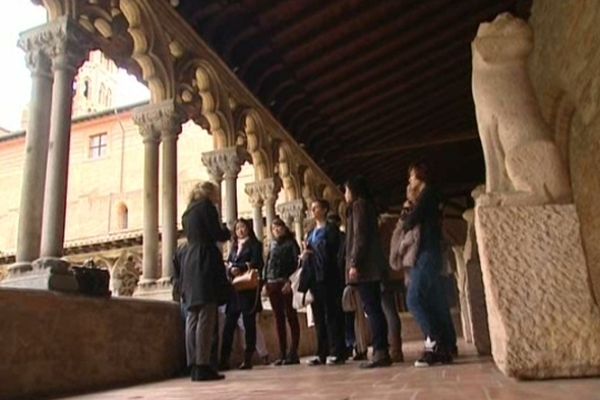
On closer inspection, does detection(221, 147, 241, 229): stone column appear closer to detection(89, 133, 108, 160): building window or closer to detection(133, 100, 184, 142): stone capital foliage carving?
detection(133, 100, 184, 142): stone capital foliage carving

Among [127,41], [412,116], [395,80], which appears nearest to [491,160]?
[127,41]

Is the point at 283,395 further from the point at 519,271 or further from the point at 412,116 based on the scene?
the point at 412,116

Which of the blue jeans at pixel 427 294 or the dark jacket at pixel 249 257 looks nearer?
the blue jeans at pixel 427 294

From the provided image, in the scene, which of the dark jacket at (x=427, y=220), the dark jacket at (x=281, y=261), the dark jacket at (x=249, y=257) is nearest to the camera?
the dark jacket at (x=427, y=220)

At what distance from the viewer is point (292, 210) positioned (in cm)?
834

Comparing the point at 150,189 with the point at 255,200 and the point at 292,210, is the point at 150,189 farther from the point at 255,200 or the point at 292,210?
the point at 292,210

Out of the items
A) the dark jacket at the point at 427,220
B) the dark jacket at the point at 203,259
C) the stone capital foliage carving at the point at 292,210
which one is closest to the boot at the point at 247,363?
the dark jacket at the point at 203,259

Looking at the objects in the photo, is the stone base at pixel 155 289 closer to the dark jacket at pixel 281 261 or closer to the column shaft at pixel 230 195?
the dark jacket at pixel 281 261

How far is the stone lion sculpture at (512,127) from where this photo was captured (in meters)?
2.48

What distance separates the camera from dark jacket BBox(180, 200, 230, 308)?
3.14m

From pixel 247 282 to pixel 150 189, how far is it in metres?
1.41

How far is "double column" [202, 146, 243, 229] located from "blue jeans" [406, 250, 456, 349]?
10.6 ft

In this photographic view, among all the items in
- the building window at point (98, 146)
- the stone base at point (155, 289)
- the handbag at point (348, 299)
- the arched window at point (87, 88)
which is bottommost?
the handbag at point (348, 299)

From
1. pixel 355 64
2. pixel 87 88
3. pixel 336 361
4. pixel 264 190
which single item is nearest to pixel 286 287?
pixel 336 361
